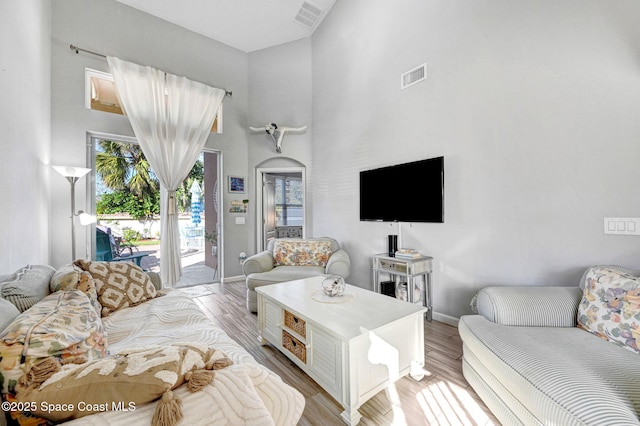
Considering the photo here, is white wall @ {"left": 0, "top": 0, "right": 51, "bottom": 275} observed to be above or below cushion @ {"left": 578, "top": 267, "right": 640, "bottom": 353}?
above

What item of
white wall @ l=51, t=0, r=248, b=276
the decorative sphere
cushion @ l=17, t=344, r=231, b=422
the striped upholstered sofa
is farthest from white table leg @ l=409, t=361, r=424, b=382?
white wall @ l=51, t=0, r=248, b=276

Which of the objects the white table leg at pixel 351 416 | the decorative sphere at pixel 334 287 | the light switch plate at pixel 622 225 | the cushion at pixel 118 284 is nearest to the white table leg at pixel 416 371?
the white table leg at pixel 351 416

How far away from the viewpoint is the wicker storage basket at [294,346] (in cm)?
177

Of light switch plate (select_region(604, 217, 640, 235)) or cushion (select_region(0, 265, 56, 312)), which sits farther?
light switch plate (select_region(604, 217, 640, 235))

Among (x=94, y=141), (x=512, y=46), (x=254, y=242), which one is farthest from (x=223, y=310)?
(x=512, y=46)

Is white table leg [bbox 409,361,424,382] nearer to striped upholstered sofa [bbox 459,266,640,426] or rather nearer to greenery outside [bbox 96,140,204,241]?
striped upholstered sofa [bbox 459,266,640,426]

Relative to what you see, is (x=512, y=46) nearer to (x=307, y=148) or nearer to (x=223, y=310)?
(x=307, y=148)

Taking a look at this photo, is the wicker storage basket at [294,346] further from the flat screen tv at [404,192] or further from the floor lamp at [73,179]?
the floor lamp at [73,179]

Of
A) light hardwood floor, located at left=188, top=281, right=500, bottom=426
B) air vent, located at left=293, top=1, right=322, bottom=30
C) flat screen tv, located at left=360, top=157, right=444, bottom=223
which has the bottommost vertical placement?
light hardwood floor, located at left=188, top=281, right=500, bottom=426

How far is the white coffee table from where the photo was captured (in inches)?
56.2

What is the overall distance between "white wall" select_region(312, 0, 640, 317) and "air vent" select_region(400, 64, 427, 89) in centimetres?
7

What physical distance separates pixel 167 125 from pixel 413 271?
12.4 feet

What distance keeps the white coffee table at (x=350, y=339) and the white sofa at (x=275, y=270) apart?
31.5 inches

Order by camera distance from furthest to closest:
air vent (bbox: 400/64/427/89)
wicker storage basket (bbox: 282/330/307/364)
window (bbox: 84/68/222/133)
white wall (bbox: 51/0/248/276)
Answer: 1. window (bbox: 84/68/222/133)
2. white wall (bbox: 51/0/248/276)
3. air vent (bbox: 400/64/427/89)
4. wicker storage basket (bbox: 282/330/307/364)
